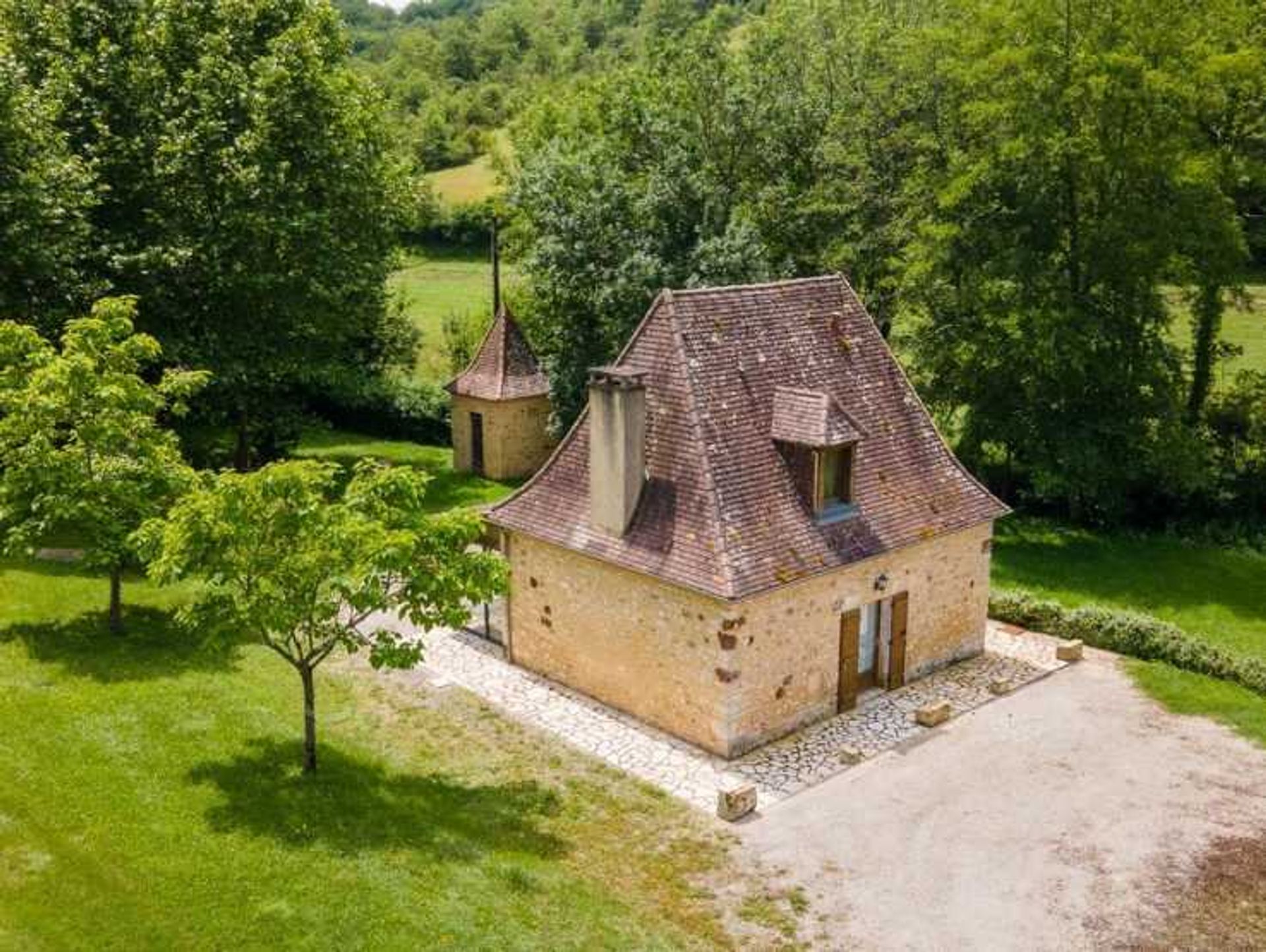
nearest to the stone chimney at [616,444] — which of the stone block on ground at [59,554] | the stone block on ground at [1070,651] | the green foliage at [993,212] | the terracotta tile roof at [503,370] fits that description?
the stone block on ground at [1070,651]

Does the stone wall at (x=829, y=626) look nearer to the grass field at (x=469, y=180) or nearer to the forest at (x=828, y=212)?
the forest at (x=828, y=212)

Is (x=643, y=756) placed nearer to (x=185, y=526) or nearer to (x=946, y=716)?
(x=946, y=716)

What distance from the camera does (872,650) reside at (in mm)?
22766

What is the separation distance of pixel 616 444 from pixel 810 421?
357cm

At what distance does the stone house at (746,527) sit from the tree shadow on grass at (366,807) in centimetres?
377

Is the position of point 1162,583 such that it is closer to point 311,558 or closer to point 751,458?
point 751,458

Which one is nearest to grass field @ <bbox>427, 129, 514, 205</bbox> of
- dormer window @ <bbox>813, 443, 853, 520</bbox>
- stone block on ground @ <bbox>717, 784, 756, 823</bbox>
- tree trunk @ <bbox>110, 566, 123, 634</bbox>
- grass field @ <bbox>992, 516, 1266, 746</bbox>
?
grass field @ <bbox>992, 516, 1266, 746</bbox>

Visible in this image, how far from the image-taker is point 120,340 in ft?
87.6

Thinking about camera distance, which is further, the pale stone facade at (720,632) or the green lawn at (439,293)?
the green lawn at (439,293)

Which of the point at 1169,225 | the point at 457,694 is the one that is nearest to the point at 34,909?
the point at 457,694

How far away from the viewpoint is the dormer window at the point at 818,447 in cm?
2098

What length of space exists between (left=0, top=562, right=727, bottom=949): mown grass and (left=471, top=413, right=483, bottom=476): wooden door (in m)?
18.3

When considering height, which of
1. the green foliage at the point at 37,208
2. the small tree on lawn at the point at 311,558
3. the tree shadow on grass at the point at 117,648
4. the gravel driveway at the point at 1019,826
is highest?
the green foliage at the point at 37,208

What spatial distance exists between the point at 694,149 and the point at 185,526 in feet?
91.1
